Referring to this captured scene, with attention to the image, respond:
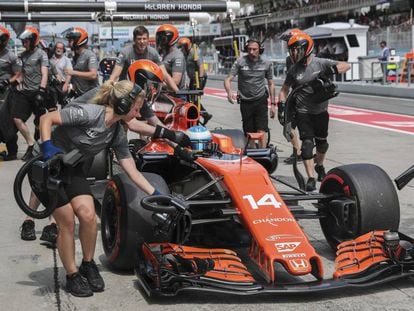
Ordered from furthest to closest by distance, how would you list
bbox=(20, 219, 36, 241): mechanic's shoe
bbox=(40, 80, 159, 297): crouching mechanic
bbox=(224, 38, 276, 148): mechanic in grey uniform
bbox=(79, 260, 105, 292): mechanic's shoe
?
bbox=(224, 38, 276, 148): mechanic in grey uniform, bbox=(20, 219, 36, 241): mechanic's shoe, bbox=(79, 260, 105, 292): mechanic's shoe, bbox=(40, 80, 159, 297): crouching mechanic

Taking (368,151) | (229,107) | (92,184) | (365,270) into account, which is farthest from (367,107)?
(365,270)

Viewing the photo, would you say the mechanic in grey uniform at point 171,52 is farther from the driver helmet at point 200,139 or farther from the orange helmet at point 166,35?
the driver helmet at point 200,139

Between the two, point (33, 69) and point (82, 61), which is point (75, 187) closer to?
point (82, 61)

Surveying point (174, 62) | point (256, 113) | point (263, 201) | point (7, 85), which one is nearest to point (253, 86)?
point (256, 113)

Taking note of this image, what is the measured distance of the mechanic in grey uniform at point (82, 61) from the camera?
9430mm

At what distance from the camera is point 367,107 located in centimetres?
1875

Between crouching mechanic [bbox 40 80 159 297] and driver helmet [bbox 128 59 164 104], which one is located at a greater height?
driver helmet [bbox 128 59 164 104]

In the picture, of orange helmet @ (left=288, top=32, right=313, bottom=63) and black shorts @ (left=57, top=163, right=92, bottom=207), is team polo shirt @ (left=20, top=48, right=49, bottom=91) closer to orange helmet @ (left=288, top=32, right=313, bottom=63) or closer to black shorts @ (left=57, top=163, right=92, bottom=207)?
orange helmet @ (left=288, top=32, right=313, bottom=63)

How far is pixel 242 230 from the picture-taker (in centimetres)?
533

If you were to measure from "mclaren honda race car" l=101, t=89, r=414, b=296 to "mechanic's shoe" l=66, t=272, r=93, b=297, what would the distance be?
35 cm

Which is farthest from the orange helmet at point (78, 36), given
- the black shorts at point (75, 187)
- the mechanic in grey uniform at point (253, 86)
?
the black shorts at point (75, 187)

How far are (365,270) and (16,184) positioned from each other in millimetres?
2214

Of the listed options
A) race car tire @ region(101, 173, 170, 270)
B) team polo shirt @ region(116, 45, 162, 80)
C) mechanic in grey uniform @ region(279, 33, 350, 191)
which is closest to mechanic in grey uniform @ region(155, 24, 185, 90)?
team polo shirt @ region(116, 45, 162, 80)

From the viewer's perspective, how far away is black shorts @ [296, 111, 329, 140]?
7.70m
